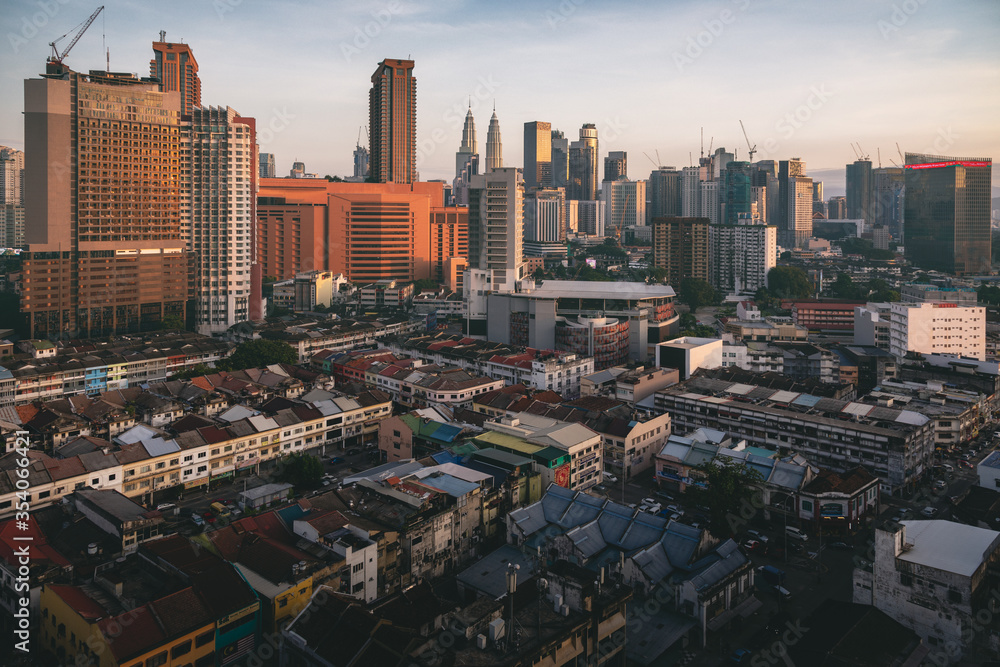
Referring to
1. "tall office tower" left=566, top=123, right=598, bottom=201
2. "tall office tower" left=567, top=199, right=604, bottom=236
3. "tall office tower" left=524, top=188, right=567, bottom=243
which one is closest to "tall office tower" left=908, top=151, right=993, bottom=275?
"tall office tower" left=524, top=188, right=567, bottom=243

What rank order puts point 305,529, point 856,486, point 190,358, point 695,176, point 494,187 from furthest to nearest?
point 695,176 < point 494,187 < point 190,358 < point 856,486 < point 305,529

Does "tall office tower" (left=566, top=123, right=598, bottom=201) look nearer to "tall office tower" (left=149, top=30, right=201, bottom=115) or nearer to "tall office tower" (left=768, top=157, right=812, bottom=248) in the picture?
"tall office tower" (left=768, top=157, right=812, bottom=248)

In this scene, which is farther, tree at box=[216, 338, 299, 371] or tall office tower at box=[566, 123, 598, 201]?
tall office tower at box=[566, 123, 598, 201]

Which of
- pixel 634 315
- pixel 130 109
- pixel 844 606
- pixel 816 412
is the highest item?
pixel 130 109

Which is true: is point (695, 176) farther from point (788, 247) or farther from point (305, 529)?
point (305, 529)

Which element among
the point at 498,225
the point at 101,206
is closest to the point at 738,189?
the point at 498,225

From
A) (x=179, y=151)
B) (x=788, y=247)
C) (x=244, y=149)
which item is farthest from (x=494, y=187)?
(x=788, y=247)

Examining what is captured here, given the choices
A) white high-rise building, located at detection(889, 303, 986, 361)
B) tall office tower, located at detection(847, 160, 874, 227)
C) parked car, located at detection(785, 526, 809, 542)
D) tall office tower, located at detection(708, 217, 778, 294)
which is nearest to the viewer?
parked car, located at detection(785, 526, 809, 542)

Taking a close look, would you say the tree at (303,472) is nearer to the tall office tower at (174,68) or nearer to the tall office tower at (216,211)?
the tall office tower at (216,211)
